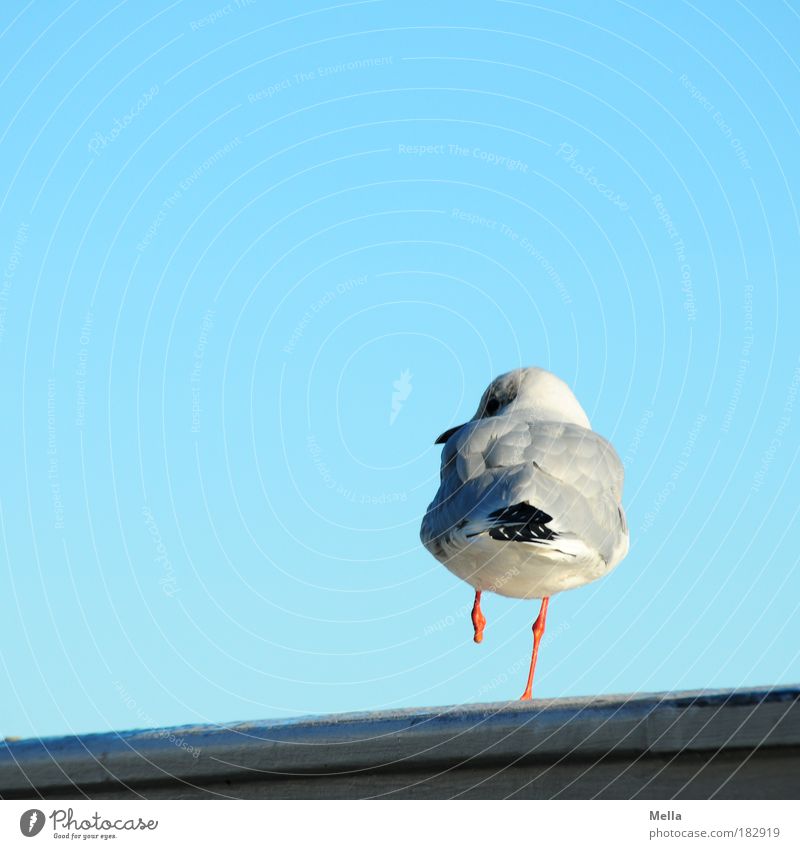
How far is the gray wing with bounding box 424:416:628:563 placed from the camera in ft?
28.7

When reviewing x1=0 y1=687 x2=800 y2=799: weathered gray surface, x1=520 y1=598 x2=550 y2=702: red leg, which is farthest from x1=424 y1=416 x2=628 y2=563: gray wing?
x1=0 y1=687 x2=800 y2=799: weathered gray surface

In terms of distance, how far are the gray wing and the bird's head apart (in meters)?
0.49

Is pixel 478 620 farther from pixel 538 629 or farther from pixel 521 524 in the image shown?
pixel 521 524

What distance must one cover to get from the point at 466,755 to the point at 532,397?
Result: 262 inches

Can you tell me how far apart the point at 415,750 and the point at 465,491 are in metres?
5.05

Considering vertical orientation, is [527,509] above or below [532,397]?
below

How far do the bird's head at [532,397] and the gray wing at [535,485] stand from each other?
1.60 ft

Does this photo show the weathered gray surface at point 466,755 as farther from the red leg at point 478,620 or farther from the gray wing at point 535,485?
the red leg at point 478,620

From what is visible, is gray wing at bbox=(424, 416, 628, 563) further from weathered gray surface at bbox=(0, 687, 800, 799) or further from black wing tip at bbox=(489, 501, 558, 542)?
weathered gray surface at bbox=(0, 687, 800, 799)

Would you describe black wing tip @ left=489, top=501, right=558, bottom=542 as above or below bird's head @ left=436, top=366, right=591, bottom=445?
below

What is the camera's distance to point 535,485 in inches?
351

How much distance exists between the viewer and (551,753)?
4035mm

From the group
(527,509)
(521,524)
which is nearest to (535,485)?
(527,509)
